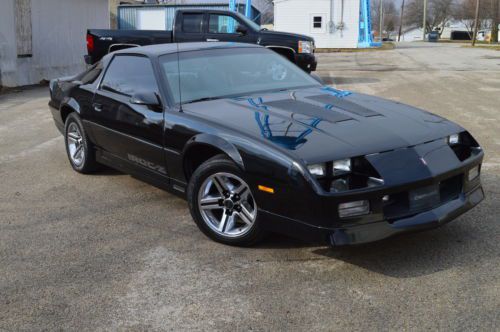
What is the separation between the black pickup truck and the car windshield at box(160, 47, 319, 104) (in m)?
7.60

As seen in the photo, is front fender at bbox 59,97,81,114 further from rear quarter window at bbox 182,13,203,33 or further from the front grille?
rear quarter window at bbox 182,13,203,33

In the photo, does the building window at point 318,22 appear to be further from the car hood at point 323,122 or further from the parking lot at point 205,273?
the car hood at point 323,122

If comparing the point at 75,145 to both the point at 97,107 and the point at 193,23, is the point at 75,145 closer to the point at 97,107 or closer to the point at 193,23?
the point at 97,107

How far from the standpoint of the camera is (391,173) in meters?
3.53

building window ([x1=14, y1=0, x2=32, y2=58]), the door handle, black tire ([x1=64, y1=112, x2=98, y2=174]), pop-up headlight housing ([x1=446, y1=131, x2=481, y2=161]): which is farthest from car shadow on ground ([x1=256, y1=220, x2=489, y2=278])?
building window ([x1=14, y1=0, x2=32, y2=58])

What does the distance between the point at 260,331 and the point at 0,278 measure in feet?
6.02

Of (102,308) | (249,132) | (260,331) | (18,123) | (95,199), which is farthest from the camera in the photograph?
(18,123)

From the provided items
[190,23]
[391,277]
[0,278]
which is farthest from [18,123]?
[391,277]

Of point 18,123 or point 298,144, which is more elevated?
point 298,144

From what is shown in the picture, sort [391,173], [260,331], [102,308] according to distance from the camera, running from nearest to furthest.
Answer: [260,331] → [102,308] → [391,173]

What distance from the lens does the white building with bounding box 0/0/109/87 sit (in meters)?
14.9

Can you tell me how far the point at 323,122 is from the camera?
399 centimetres

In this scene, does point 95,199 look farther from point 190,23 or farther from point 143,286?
point 190,23

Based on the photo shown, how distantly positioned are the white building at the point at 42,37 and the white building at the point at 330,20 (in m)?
23.4
